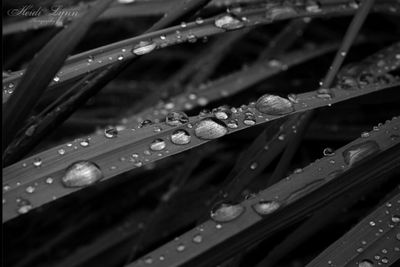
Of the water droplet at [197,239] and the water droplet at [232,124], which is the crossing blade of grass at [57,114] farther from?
the water droplet at [197,239]

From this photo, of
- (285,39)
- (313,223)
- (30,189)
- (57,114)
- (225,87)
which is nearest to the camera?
(30,189)

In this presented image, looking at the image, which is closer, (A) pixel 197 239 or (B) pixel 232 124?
(A) pixel 197 239

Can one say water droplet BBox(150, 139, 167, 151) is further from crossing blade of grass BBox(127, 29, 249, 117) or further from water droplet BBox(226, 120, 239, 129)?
crossing blade of grass BBox(127, 29, 249, 117)

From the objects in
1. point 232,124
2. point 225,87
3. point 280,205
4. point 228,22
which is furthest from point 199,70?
point 280,205

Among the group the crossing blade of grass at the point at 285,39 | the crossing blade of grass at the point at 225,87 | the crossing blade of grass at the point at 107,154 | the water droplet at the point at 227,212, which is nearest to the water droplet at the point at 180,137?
the crossing blade of grass at the point at 107,154

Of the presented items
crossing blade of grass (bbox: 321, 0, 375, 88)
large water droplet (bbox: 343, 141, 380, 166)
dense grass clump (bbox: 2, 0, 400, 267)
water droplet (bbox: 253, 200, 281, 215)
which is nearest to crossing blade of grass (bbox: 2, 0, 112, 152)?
dense grass clump (bbox: 2, 0, 400, 267)

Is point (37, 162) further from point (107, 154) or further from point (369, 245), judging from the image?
point (369, 245)

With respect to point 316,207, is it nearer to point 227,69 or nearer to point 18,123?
point 18,123

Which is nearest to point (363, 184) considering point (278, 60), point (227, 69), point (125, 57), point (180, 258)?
point (180, 258)
